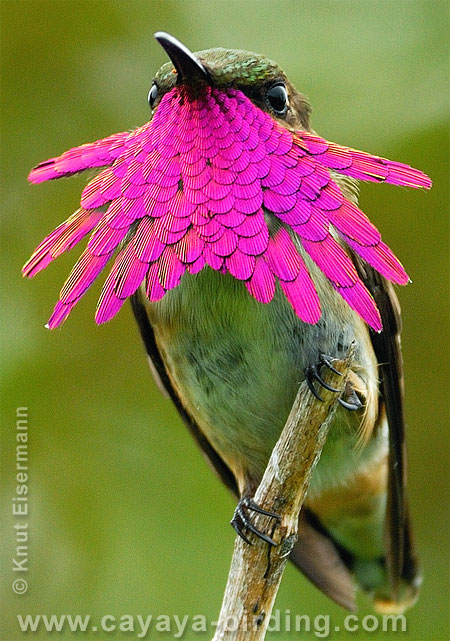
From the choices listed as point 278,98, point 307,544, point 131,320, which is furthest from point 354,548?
point 278,98

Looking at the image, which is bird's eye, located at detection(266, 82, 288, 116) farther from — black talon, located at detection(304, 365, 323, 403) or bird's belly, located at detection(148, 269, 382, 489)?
black talon, located at detection(304, 365, 323, 403)

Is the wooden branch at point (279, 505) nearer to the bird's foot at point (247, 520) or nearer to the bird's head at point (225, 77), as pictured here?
the bird's foot at point (247, 520)

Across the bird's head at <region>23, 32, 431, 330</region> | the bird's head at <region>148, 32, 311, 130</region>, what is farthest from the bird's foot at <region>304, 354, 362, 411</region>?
the bird's head at <region>148, 32, 311, 130</region>

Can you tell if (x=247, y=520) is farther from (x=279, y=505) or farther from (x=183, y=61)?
(x=183, y=61)

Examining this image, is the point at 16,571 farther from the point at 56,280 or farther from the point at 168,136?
the point at 168,136

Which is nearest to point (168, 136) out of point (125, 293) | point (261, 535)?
point (125, 293)

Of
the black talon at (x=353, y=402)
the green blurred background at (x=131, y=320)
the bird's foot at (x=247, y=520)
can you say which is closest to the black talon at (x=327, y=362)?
the black talon at (x=353, y=402)

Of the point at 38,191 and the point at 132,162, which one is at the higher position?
the point at 38,191

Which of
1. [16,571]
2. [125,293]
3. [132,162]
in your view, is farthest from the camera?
[16,571]
